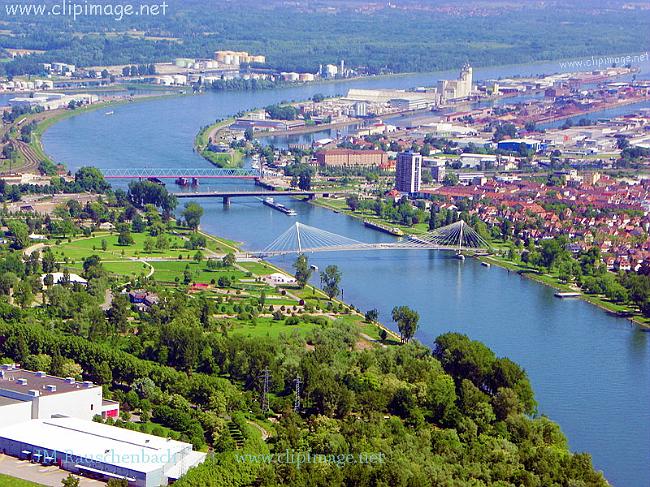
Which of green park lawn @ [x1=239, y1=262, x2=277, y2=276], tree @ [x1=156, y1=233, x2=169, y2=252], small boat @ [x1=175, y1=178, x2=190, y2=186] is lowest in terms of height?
small boat @ [x1=175, y1=178, x2=190, y2=186]

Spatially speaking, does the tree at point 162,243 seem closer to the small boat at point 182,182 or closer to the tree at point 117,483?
the small boat at point 182,182

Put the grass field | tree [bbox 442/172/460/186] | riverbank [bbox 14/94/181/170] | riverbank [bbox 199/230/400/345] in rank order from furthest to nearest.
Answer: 1. riverbank [bbox 14/94/181/170]
2. tree [bbox 442/172/460/186]
3. riverbank [bbox 199/230/400/345]
4. the grass field

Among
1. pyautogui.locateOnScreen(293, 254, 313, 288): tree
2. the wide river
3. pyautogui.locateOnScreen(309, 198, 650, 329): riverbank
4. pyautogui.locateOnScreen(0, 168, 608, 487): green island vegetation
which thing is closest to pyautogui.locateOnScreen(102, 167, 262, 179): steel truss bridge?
the wide river

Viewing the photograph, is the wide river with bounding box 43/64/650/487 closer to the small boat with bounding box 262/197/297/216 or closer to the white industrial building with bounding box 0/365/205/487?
the small boat with bounding box 262/197/297/216

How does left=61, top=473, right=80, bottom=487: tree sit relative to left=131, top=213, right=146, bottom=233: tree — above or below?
above

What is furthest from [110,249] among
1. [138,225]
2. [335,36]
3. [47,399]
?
[335,36]

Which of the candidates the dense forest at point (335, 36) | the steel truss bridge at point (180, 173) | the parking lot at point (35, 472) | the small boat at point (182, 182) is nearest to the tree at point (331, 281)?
the parking lot at point (35, 472)
